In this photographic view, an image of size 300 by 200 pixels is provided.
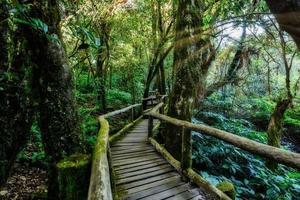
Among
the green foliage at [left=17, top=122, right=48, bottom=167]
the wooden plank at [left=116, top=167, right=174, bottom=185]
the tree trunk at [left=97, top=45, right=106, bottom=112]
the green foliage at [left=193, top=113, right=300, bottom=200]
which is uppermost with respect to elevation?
the tree trunk at [left=97, top=45, right=106, bottom=112]

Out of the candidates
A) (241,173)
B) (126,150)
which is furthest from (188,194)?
(241,173)

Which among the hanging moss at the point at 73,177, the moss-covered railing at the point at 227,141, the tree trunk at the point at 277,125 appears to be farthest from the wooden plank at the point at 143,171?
the tree trunk at the point at 277,125

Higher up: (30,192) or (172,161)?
(172,161)

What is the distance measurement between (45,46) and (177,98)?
352 cm

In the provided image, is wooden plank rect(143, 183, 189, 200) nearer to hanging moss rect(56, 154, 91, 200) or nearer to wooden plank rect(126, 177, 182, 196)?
wooden plank rect(126, 177, 182, 196)

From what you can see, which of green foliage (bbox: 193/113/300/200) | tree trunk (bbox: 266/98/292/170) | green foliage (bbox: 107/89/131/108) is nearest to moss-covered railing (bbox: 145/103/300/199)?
green foliage (bbox: 193/113/300/200)

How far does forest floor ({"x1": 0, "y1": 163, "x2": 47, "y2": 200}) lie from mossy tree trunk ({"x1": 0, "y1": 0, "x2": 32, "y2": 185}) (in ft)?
4.70

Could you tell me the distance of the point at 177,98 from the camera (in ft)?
20.6

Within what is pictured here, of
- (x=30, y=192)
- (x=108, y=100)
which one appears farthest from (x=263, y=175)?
(x=108, y=100)

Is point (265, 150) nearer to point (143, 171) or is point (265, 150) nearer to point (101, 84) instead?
point (143, 171)

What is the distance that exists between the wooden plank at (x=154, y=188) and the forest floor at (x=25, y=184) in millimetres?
2381

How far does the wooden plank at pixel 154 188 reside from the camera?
4.11 metres

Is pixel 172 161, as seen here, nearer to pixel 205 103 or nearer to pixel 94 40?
pixel 94 40

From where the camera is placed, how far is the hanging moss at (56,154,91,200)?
88.1 inches
